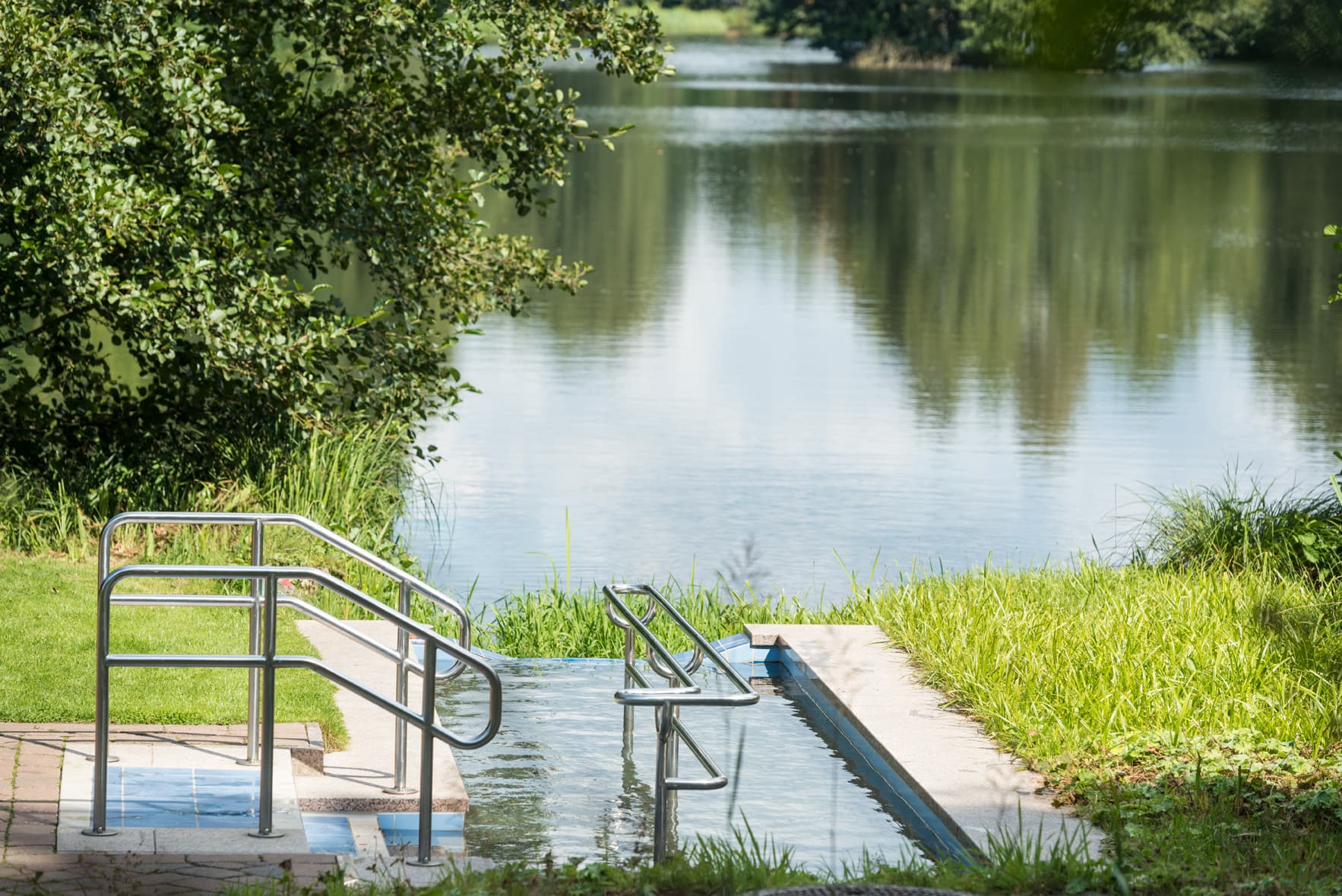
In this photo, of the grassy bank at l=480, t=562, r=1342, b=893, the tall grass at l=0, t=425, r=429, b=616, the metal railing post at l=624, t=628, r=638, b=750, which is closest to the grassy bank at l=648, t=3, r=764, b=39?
the tall grass at l=0, t=425, r=429, b=616

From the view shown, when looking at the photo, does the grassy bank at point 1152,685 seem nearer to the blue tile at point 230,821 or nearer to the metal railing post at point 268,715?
the metal railing post at point 268,715

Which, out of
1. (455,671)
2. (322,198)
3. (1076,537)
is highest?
(322,198)

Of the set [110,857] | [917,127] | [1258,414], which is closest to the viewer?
[110,857]

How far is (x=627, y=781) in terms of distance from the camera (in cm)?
671

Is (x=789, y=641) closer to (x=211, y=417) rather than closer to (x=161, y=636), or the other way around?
(x=161, y=636)

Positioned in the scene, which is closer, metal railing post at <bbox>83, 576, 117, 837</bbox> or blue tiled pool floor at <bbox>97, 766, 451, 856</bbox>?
metal railing post at <bbox>83, 576, 117, 837</bbox>

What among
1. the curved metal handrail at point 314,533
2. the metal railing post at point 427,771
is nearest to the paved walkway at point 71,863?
the metal railing post at point 427,771

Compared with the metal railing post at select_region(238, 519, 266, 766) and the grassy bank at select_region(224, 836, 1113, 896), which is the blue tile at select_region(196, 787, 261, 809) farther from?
the grassy bank at select_region(224, 836, 1113, 896)

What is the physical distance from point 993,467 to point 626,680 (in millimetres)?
8486

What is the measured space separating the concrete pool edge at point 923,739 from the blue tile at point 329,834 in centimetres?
200

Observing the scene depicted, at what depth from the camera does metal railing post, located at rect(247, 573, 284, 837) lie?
5.01 metres

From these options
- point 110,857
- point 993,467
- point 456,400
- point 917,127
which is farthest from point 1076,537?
point 917,127

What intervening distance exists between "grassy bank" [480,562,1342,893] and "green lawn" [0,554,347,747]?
6.03 feet

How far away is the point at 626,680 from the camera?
25.2 feet
